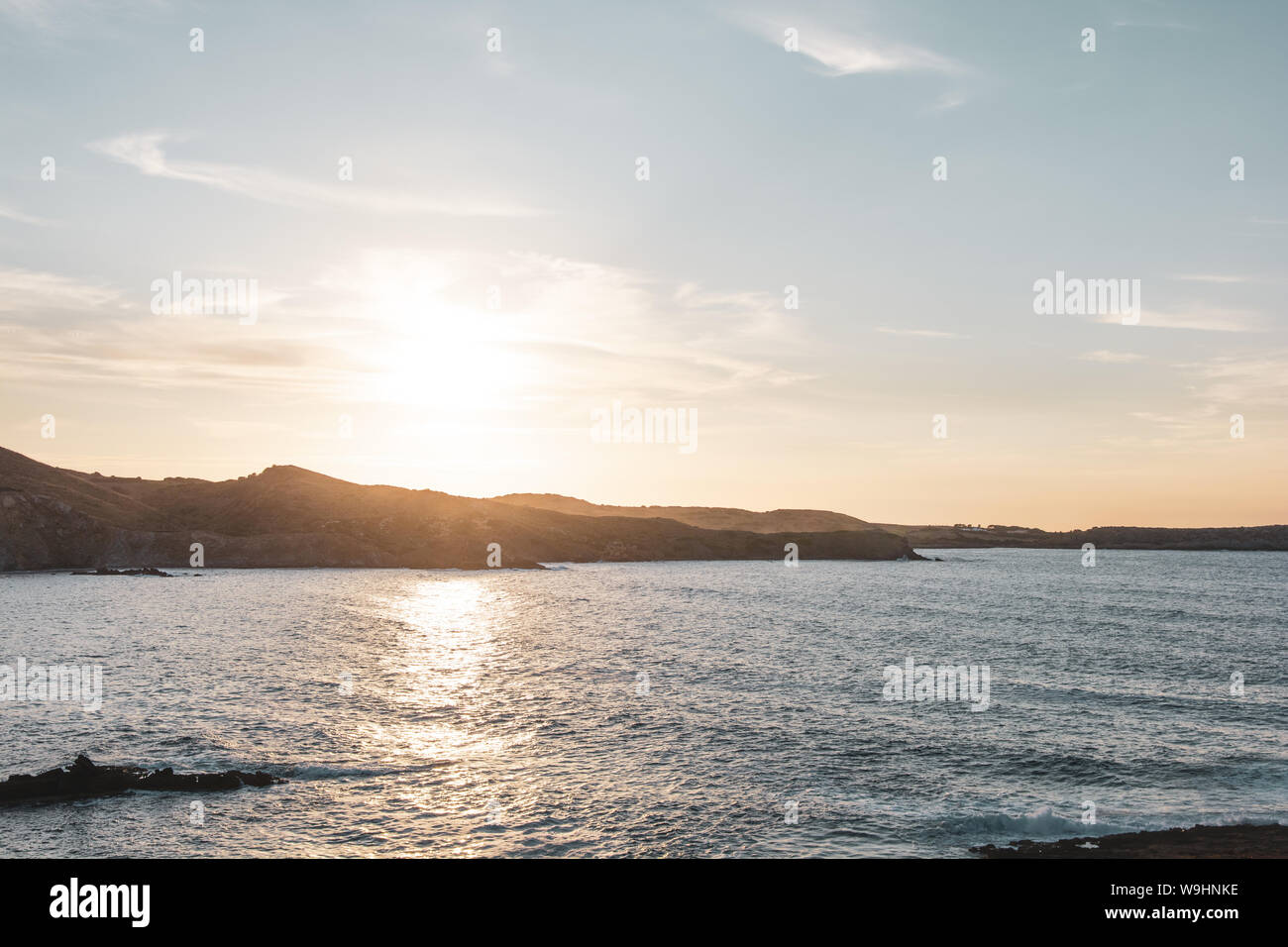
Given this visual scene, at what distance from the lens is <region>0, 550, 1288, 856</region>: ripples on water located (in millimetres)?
26500

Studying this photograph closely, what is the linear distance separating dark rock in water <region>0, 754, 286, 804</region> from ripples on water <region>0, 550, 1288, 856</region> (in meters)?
0.94

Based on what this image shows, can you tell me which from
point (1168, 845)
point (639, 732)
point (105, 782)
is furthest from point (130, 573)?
point (1168, 845)

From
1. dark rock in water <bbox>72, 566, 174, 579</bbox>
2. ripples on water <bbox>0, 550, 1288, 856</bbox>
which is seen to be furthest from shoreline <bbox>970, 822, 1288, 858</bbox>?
dark rock in water <bbox>72, 566, 174, 579</bbox>

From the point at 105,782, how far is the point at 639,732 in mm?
21632

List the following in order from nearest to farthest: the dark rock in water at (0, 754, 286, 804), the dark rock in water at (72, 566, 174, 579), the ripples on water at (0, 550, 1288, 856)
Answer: the ripples on water at (0, 550, 1288, 856)
the dark rock in water at (0, 754, 286, 804)
the dark rock in water at (72, 566, 174, 579)

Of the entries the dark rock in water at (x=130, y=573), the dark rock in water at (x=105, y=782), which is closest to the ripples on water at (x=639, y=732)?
the dark rock in water at (x=105, y=782)

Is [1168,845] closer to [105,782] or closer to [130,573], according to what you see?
[105,782]

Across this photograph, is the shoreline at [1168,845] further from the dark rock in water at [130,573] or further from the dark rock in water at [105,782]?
the dark rock in water at [130,573]

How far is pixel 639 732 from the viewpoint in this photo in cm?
3925

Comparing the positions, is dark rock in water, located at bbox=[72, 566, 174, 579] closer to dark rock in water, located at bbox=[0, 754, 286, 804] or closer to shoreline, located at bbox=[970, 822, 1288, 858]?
dark rock in water, located at bbox=[0, 754, 286, 804]

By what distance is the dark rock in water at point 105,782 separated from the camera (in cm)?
2855

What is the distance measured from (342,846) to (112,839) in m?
7.20
